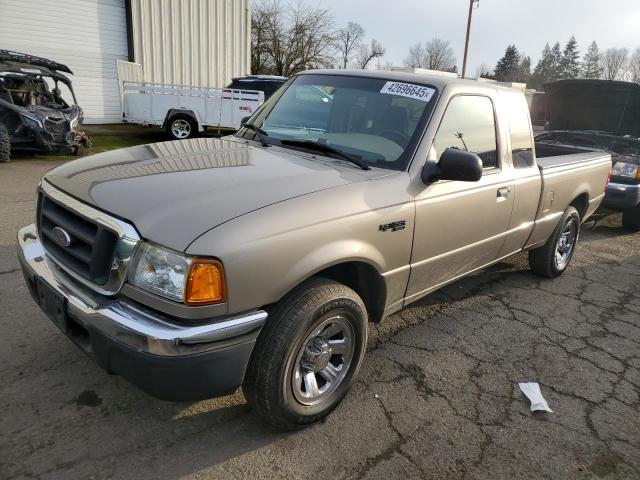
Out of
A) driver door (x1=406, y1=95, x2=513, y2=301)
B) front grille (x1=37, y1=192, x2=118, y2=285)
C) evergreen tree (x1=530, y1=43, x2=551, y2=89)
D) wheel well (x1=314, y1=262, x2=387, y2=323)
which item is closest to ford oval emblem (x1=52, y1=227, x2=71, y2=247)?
front grille (x1=37, y1=192, x2=118, y2=285)

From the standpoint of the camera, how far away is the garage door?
46.2 feet

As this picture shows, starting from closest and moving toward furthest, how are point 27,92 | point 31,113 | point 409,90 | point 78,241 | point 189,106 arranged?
point 78,241 → point 409,90 → point 31,113 → point 27,92 → point 189,106

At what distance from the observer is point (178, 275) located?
2008mm

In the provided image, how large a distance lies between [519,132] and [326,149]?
1.89m

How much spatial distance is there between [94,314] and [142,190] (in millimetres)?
615

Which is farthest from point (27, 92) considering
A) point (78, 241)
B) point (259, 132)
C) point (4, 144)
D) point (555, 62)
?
point (555, 62)

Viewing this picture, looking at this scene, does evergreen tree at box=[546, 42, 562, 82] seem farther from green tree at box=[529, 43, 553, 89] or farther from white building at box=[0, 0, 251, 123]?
white building at box=[0, 0, 251, 123]

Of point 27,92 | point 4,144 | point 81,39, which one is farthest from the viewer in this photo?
point 81,39

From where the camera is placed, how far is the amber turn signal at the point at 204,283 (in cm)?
199

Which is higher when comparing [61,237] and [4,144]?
[61,237]

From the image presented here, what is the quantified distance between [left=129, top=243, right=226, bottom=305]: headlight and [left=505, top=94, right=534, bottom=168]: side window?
2.83m

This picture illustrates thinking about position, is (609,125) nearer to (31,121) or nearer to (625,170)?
(625,170)

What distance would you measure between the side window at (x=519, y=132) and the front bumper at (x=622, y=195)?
3714 millimetres

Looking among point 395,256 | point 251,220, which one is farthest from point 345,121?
point 251,220
